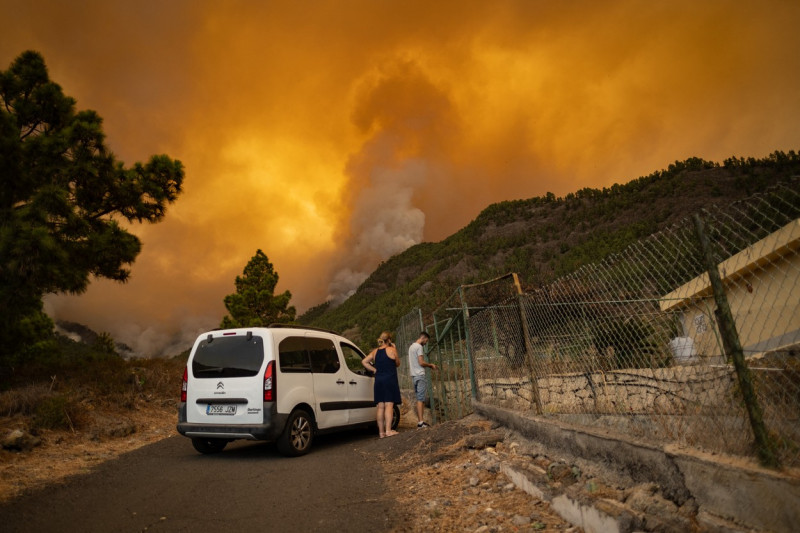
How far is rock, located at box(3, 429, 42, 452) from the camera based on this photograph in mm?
7105

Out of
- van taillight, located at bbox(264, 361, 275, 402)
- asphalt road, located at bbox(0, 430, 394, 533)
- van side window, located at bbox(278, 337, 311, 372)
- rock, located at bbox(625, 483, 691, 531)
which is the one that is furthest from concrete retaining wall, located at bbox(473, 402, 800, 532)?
van side window, located at bbox(278, 337, 311, 372)

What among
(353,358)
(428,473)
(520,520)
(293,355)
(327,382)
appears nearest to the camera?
(520,520)

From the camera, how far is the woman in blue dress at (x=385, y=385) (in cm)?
810

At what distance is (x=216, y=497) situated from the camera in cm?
468

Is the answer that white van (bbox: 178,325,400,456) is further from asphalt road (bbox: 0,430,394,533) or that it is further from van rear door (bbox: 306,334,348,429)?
asphalt road (bbox: 0,430,394,533)

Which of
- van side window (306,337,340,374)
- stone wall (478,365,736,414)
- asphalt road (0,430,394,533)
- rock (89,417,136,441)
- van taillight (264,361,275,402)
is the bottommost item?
asphalt road (0,430,394,533)

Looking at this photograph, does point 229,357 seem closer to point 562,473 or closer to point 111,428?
point 111,428

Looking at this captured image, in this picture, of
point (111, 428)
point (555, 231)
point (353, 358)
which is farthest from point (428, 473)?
Result: point (555, 231)

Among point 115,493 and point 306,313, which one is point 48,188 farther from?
point 306,313

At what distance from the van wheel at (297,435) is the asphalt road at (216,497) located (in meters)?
0.14

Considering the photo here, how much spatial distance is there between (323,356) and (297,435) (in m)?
1.42

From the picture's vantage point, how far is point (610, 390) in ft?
23.6

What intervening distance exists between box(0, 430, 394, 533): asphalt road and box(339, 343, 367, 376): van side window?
189cm

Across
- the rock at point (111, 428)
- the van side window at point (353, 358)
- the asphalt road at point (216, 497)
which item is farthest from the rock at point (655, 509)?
the rock at point (111, 428)
